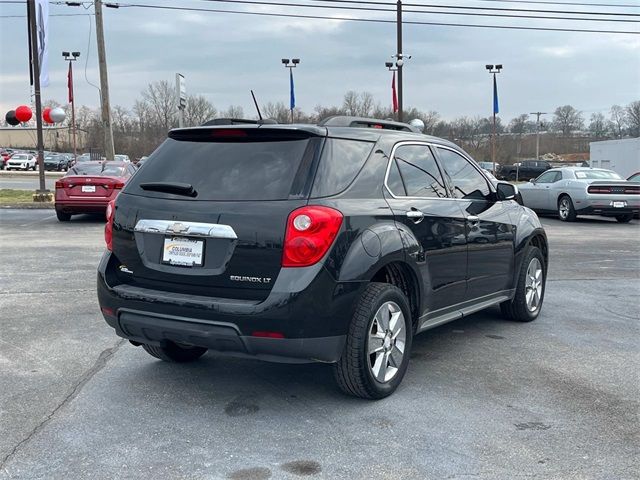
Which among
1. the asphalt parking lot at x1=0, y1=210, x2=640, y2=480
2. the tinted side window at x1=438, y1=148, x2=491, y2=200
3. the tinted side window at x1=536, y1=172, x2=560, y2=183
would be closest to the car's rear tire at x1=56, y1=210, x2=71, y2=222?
the asphalt parking lot at x1=0, y1=210, x2=640, y2=480

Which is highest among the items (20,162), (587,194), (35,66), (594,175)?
(35,66)

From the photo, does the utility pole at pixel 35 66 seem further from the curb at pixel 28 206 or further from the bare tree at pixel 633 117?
the bare tree at pixel 633 117

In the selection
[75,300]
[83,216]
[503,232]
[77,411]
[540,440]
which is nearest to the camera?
[540,440]

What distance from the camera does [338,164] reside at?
13.7 feet

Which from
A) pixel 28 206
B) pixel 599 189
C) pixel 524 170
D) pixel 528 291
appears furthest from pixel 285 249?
pixel 524 170

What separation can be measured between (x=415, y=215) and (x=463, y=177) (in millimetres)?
1204

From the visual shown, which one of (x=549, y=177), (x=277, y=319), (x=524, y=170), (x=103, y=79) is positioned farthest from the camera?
(x=524, y=170)

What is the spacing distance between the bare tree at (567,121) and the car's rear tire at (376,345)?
110 m

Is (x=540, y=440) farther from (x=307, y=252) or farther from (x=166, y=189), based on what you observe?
(x=166, y=189)

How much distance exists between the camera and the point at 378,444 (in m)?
3.59

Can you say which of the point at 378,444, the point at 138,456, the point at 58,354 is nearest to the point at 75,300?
the point at 58,354

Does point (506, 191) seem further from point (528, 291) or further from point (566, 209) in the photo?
point (566, 209)

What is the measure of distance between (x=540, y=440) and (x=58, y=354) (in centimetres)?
354

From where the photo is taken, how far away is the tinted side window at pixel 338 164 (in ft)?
13.1
